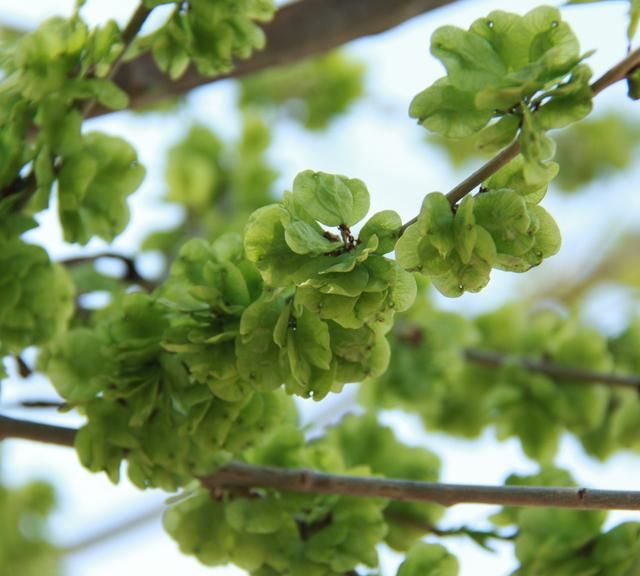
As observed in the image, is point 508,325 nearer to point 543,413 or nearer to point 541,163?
point 543,413

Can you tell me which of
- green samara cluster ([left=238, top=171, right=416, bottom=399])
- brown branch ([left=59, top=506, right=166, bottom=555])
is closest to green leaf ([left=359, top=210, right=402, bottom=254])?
green samara cluster ([left=238, top=171, right=416, bottom=399])

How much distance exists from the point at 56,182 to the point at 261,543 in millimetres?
334

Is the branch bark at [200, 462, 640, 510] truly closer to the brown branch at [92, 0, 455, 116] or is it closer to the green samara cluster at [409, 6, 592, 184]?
the green samara cluster at [409, 6, 592, 184]

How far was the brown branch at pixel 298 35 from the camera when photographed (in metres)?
1.23

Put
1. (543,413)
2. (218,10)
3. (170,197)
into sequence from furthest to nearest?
(170,197), (543,413), (218,10)

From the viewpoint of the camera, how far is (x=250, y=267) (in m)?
0.77

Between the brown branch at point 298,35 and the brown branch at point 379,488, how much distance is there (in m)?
0.52

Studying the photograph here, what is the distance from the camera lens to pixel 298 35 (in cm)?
128

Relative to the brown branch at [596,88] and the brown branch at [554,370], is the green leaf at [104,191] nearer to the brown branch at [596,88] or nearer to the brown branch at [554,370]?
the brown branch at [596,88]

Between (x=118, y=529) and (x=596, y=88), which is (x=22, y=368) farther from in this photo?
(x=118, y=529)

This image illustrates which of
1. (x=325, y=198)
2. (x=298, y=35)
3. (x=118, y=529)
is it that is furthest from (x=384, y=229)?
(x=118, y=529)

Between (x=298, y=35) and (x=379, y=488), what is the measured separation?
2.15 ft

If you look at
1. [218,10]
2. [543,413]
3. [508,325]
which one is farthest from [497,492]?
[508,325]

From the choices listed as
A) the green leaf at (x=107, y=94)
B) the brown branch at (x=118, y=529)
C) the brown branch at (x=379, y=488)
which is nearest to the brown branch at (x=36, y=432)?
→ the brown branch at (x=379, y=488)
